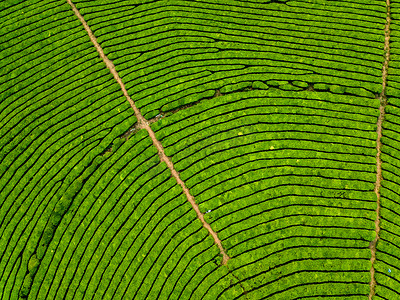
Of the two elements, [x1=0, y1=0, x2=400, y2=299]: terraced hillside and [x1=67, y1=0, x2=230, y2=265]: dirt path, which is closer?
[x1=0, y1=0, x2=400, y2=299]: terraced hillside

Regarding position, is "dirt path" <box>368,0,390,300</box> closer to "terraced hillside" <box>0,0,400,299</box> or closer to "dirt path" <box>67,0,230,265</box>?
"terraced hillside" <box>0,0,400,299</box>

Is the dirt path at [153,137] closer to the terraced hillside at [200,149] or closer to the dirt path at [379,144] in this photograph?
the terraced hillside at [200,149]

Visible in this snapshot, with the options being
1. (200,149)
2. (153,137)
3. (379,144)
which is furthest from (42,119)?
(379,144)

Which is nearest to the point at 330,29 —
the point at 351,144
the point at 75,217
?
the point at 351,144

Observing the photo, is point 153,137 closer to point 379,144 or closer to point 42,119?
point 42,119

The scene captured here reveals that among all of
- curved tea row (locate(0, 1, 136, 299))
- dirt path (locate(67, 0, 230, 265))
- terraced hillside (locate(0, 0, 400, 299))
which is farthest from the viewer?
curved tea row (locate(0, 1, 136, 299))

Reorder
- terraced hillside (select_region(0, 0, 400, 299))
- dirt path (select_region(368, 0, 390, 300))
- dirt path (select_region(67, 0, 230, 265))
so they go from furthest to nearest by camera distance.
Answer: dirt path (select_region(67, 0, 230, 265)) < terraced hillside (select_region(0, 0, 400, 299)) < dirt path (select_region(368, 0, 390, 300))

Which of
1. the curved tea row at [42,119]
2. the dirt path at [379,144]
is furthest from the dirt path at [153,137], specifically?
the dirt path at [379,144]

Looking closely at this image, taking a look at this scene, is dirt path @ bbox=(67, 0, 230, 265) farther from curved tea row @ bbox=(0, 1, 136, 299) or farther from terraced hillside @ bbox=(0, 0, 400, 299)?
curved tea row @ bbox=(0, 1, 136, 299)

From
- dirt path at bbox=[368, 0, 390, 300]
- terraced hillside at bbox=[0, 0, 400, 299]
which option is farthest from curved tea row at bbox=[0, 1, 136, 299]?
dirt path at bbox=[368, 0, 390, 300]

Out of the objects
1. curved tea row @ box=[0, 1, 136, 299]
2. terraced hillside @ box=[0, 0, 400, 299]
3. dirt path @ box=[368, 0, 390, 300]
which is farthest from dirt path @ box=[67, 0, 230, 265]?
dirt path @ box=[368, 0, 390, 300]
